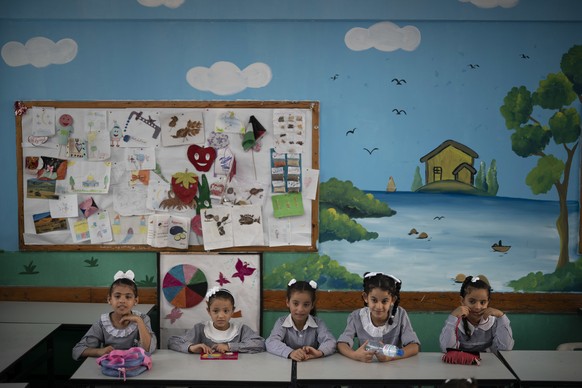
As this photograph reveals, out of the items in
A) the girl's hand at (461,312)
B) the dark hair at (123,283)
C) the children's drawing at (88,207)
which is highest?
the children's drawing at (88,207)

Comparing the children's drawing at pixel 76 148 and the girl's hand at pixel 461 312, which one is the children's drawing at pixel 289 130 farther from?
the girl's hand at pixel 461 312

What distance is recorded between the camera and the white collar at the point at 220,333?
4.02 m

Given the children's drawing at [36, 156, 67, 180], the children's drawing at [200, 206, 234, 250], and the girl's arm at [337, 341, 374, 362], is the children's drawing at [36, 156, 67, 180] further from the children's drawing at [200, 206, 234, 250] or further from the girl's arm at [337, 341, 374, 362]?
the girl's arm at [337, 341, 374, 362]

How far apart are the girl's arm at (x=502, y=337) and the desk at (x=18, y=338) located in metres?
2.66

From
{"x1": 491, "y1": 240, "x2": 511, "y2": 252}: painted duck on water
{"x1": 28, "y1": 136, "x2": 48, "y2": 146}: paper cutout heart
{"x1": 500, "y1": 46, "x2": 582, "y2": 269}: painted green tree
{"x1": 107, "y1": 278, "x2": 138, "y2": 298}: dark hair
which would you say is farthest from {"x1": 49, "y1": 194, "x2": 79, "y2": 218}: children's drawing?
{"x1": 500, "y1": 46, "x2": 582, "y2": 269}: painted green tree

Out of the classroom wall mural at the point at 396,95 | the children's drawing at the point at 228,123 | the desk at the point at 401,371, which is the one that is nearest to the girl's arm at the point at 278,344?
the desk at the point at 401,371

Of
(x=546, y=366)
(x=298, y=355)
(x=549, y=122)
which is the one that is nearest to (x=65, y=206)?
(x=298, y=355)

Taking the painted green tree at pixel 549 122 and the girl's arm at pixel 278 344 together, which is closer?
the girl's arm at pixel 278 344

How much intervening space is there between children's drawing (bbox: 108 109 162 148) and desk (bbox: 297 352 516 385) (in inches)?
78.9

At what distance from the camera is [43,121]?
4.77 m

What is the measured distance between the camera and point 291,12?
4.68m

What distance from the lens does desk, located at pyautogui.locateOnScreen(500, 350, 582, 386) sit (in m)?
3.44

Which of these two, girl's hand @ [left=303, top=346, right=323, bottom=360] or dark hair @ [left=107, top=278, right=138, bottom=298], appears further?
dark hair @ [left=107, top=278, right=138, bottom=298]

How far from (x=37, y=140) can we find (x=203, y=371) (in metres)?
2.23
